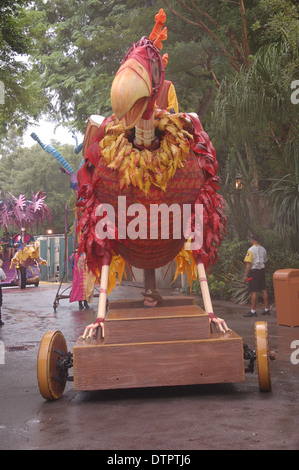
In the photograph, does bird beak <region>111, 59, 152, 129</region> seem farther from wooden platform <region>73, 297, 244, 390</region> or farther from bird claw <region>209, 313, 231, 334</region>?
bird claw <region>209, 313, 231, 334</region>

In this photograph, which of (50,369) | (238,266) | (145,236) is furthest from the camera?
(238,266)

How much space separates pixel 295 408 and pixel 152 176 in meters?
1.96

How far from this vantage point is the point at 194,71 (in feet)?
40.8

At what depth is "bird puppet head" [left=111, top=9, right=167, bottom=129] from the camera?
359 cm

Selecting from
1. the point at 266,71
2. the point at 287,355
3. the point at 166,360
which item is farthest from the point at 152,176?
the point at 266,71

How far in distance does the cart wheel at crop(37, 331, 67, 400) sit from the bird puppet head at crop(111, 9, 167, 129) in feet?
5.62

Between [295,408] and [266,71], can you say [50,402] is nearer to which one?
[295,408]

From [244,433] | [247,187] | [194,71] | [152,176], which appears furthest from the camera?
[194,71]

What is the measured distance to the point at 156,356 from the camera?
3779 millimetres

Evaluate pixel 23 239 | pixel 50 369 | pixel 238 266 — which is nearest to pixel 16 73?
pixel 23 239

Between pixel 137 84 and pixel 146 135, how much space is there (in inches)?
19.8

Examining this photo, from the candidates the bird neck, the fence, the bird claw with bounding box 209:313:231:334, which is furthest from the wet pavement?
the fence

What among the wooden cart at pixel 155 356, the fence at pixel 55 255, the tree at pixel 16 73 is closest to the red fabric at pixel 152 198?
the wooden cart at pixel 155 356

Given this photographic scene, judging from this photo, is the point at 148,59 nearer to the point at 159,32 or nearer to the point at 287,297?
the point at 159,32
